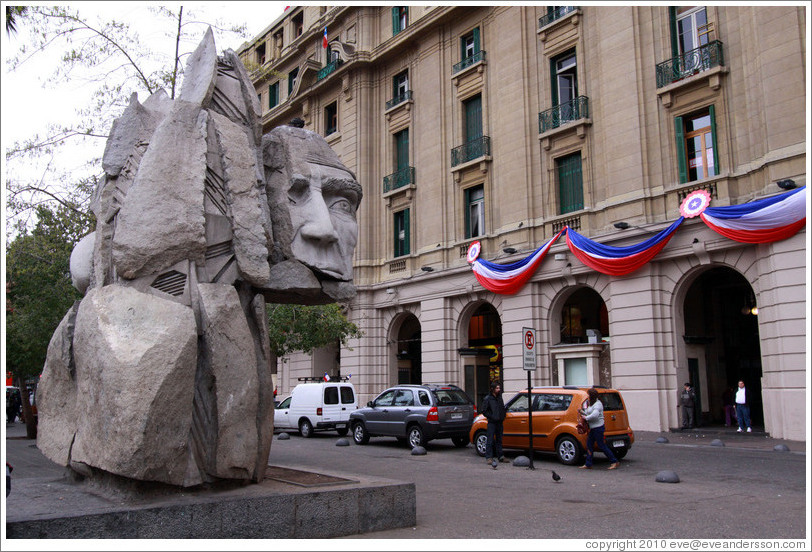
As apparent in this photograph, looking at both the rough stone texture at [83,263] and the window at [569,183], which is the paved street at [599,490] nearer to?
the rough stone texture at [83,263]

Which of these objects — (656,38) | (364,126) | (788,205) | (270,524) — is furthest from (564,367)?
(270,524)

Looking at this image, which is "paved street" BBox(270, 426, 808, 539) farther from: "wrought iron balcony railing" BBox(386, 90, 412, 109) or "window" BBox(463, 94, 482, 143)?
"wrought iron balcony railing" BBox(386, 90, 412, 109)

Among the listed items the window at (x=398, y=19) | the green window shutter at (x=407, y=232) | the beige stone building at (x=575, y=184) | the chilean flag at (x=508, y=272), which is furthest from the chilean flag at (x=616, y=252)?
the window at (x=398, y=19)

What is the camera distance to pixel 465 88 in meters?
28.1

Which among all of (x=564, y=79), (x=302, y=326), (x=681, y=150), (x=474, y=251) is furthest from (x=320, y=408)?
(x=564, y=79)

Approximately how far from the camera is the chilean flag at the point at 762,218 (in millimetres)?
17094

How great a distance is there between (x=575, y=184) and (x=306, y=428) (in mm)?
12658

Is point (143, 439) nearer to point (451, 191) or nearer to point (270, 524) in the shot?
point (270, 524)

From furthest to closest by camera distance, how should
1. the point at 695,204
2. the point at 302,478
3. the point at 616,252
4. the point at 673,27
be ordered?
1. the point at 673,27
2. the point at 616,252
3. the point at 695,204
4. the point at 302,478

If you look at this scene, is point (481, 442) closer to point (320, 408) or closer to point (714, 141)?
point (320, 408)

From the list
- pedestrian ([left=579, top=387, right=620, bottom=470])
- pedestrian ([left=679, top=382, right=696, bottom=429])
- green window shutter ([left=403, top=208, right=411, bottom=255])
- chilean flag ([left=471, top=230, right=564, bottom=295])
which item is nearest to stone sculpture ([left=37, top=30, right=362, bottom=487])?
pedestrian ([left=579, top=387, right=620, bottom=470])

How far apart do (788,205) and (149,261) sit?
16.4 metres

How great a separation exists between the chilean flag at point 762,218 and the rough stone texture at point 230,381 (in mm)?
15595

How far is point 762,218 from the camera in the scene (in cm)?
1759
